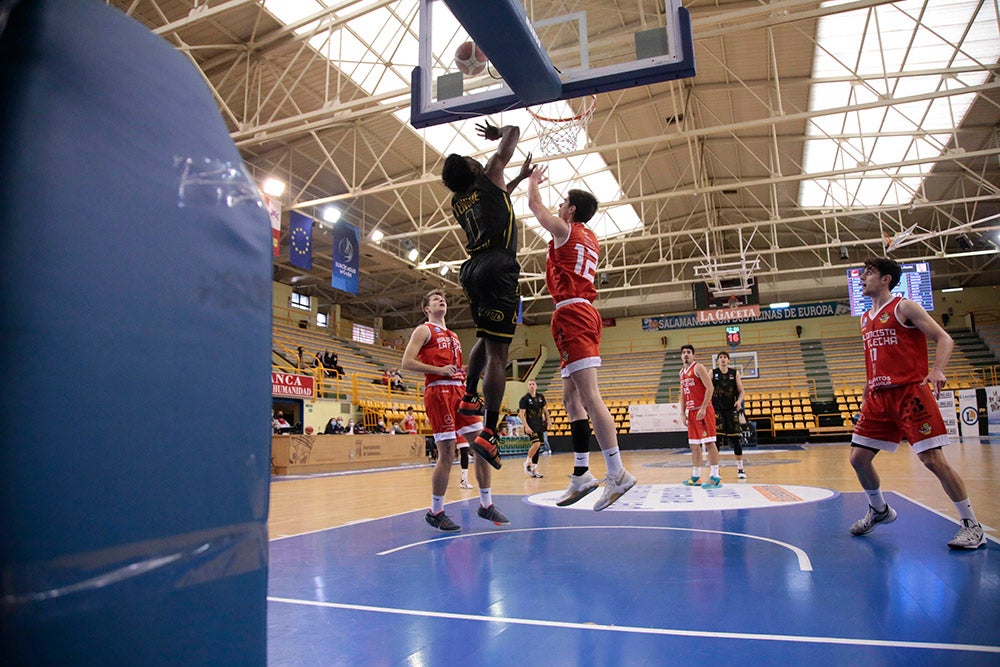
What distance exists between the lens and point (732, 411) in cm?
1036

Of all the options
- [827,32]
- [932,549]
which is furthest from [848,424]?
[932,549]

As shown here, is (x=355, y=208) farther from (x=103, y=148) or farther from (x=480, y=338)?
(x=103, y=148)

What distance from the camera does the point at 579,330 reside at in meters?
4.24

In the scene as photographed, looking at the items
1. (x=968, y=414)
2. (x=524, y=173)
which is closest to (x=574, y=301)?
(x=524, y=173)

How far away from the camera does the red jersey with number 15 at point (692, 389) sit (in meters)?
8.93

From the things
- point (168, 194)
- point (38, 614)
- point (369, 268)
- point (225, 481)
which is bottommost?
point (38, 614)

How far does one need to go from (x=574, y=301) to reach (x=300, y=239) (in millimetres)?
13711

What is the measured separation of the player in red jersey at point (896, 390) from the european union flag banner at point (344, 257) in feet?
47.0

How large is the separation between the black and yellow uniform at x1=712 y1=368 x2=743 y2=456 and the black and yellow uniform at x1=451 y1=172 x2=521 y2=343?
22.0ft

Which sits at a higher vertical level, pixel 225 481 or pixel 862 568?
pixel 225 481

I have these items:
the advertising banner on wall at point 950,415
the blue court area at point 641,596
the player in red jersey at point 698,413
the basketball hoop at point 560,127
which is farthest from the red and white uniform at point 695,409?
the advertising banner on wall at point 950,415

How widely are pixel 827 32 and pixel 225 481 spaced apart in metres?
16.8

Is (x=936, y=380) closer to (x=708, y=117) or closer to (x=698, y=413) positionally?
(x=698, y=413)

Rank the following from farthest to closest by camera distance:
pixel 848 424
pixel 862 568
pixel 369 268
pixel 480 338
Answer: pixel 369 268, pixel 848 424, pixel 480 338, pixel 862 568
